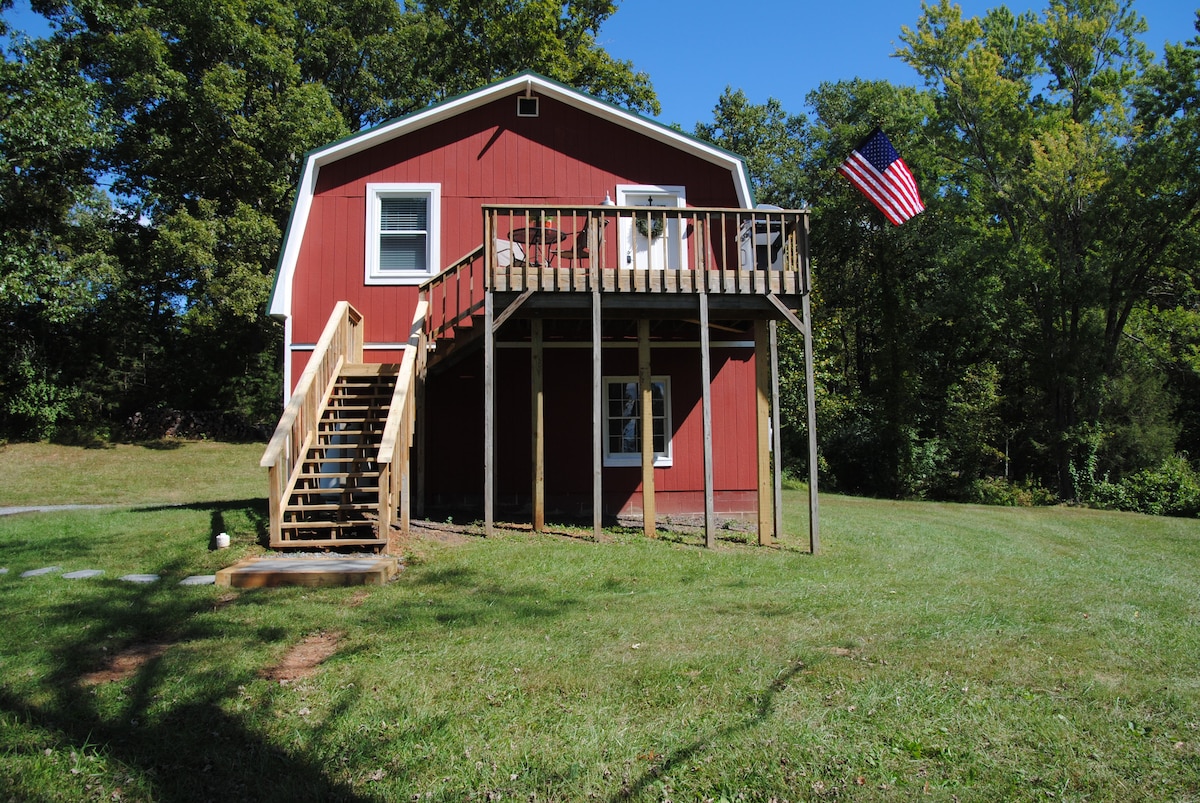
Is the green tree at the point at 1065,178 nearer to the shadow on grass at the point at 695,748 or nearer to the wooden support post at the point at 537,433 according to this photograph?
the wooden support post at the point at 537,433

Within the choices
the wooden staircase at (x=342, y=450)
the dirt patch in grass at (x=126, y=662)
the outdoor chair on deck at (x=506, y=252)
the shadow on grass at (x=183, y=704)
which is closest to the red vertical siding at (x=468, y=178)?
the outdoor chair on deck at (x=506, y=252)

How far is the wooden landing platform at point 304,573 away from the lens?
7.17 meters

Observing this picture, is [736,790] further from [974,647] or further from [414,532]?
[414,532]

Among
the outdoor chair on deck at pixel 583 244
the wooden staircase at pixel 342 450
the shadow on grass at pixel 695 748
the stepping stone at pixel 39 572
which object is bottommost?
the shadow on grass at pixel 695 748

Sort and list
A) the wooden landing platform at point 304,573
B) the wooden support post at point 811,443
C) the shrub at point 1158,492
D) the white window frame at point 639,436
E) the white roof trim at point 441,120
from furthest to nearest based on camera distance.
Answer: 1. the shrub at point 1158,492
2. the white window frame at point 639,436
3. the white roof trim at point 441,120
4. the wooden support post at point 811,443
5. the wooden landing platform at point 304,573

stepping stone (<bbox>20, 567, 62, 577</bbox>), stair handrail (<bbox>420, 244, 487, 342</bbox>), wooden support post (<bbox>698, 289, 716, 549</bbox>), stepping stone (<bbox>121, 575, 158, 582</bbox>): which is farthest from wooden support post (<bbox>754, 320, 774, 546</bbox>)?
stepping stone (<bbox>20, 567, 62, 577</bbox>)

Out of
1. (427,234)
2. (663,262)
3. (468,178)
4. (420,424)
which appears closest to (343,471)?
(420,424)

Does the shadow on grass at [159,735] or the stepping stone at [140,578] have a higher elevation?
the stepping stone at [140,578]

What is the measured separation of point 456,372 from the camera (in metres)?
13.2

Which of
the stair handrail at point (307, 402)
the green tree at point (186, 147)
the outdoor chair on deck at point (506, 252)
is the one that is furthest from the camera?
the green tree at point (186, 147)

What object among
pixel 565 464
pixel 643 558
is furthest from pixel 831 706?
pixel 565 464

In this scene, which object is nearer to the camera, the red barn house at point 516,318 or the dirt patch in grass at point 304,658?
the dirt patch in grass at point 304,658

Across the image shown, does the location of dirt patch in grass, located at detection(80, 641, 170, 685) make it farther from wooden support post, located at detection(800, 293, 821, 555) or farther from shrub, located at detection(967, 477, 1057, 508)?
shrub, located at detection(967, 477, 1057, 508)

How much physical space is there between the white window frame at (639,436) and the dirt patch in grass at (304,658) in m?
8.00
